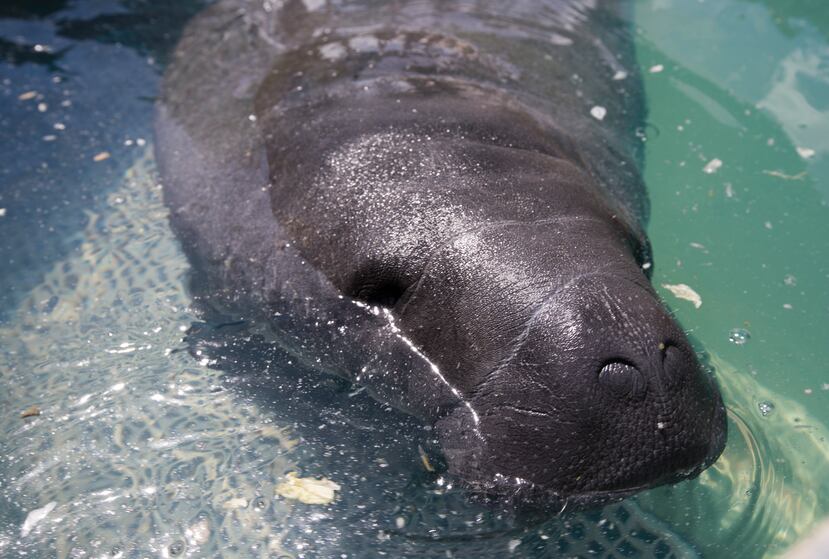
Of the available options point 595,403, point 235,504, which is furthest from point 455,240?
point 235,504

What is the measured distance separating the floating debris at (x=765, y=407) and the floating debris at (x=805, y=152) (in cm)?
228

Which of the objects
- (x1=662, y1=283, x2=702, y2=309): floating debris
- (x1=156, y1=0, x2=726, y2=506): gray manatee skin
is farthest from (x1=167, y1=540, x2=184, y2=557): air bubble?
(x1=662, y1=283, x2=702, y2=309): floating debris

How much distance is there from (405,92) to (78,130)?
2522 mm

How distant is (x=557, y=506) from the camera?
3258 millimetres

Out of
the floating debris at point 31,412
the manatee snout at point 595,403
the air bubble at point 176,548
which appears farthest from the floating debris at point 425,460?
the floating debris at point 31,412

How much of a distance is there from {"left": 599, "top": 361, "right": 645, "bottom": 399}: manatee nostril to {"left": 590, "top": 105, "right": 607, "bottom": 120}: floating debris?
247 cm

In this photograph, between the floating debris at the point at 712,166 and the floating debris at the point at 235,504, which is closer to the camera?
the floating debris at the point at 235,504

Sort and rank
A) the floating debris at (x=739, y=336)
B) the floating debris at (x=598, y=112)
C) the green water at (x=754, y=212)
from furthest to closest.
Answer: the floating debris at (x=598, y=112)
the floating debris at (x=739, y=336)
the green water at (x=754, y=212)

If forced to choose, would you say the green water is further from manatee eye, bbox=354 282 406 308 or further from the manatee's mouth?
manatee eye, bbox=354 282 406 308

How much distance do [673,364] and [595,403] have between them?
0.31 metres

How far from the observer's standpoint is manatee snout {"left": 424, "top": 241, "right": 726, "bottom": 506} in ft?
10.00

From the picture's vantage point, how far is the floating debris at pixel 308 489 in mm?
3584

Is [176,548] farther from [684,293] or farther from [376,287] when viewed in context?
[684,293]

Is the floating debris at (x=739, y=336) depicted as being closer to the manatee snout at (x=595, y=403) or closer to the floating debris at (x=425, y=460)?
the manatee snout at (x=595, y=403)
